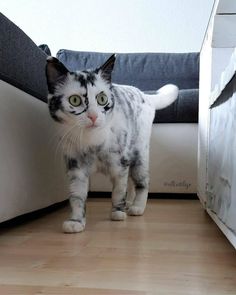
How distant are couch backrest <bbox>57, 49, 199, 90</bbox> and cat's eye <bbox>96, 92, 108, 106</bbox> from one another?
153 centimetres

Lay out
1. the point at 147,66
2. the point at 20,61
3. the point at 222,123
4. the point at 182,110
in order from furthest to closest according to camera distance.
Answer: the point at 147,66 < the point at 182,110 < the point at 20,61 < the point at 222,123

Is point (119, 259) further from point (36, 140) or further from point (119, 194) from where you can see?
point (36, 140)

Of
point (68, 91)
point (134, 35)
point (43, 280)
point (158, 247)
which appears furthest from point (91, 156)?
point (134, 35)

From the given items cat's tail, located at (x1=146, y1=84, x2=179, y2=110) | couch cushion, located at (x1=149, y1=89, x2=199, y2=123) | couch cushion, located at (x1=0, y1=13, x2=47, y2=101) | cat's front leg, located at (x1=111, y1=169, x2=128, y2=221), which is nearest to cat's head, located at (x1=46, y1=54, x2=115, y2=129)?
couch cushion, located at (x1=0, y1=13, x2=47, y2=101)

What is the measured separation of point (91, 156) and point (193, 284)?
655 millimetres

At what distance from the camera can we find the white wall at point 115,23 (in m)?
2.89

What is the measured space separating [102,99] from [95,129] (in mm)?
100

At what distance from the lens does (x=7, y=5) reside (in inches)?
121

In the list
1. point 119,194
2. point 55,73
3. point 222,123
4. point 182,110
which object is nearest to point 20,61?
point 55,73

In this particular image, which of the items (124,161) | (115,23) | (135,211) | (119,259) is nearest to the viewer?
(119,259)

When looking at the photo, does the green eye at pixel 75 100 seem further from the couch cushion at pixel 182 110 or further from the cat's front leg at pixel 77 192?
the couch cushion at pixel 182 110

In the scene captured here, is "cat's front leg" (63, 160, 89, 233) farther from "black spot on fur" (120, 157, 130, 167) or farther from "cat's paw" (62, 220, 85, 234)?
"black spot on fur" (120, 157, 130, 167)

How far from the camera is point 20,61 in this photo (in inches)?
50.1

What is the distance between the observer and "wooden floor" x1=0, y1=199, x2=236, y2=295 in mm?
698
